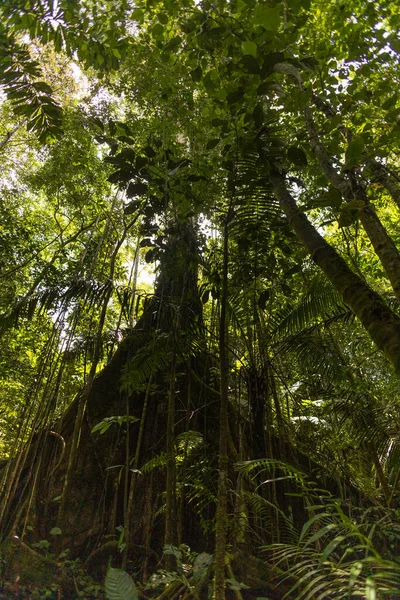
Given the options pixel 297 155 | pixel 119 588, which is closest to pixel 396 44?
pixel 297 155

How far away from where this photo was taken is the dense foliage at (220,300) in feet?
5.92

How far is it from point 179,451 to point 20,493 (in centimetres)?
181

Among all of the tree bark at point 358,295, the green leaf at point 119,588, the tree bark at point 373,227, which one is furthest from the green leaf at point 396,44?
the green leaf at point 119,588

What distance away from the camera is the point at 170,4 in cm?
210

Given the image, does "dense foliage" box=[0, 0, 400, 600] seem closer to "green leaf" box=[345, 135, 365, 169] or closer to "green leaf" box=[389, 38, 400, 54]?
"green leaf" box=[345, 135, 365, 169]

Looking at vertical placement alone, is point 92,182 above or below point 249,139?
above

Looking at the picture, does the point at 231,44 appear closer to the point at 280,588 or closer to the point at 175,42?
the point at 175,42

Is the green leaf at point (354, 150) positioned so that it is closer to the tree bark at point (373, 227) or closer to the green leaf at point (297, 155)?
the tree bark at point (373, 227)

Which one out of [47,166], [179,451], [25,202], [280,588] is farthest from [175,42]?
[25,202]

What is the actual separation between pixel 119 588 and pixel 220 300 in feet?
7.10

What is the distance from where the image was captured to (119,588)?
47.8 inches

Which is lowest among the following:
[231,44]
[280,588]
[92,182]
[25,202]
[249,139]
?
[280,588]

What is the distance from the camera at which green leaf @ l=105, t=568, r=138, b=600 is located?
1196 mm

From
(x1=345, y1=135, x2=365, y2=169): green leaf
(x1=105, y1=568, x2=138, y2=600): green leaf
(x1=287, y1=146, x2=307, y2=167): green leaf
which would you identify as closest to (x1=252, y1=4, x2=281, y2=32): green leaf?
(x1=345, y1=135, x2=365, y2=169): green leaf
